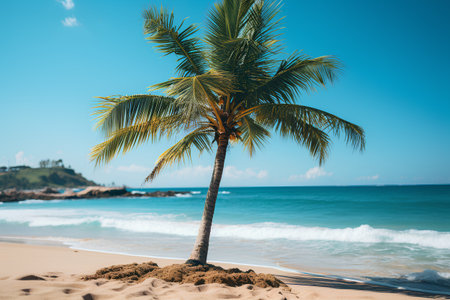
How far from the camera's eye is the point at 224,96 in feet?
20.4

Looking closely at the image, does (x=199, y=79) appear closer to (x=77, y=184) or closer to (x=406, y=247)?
(x=406, y=247)

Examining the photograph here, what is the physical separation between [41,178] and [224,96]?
144714mm

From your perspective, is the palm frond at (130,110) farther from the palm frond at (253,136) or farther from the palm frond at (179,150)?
the palm frond at (253,136)

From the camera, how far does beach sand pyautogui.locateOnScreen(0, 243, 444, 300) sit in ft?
11.8

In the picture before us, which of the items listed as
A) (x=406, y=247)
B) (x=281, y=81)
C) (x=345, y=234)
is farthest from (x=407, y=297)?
(x=345, y=234)

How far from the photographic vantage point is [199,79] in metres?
4.77

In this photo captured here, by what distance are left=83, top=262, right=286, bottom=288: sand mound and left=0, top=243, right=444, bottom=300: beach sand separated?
0.70ft

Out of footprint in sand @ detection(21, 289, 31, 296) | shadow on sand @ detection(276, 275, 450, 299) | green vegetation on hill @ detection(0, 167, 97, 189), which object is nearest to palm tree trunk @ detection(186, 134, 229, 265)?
shadow on sand @ detection(276, 275, 450, 299)

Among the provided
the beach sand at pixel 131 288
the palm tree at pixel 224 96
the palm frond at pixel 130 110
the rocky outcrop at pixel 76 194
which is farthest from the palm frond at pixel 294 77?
the rocky outcrop at pixel 76 194

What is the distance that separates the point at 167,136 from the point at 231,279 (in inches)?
136

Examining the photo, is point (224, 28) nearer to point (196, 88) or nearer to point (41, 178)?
point (196, 88)

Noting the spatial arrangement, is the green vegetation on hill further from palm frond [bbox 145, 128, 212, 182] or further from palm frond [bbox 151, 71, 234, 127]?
palm frond [bbox 151, 71, 234, 127]

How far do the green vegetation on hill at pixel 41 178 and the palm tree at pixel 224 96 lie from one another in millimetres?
126124

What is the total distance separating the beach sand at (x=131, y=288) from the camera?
3.61 metres
